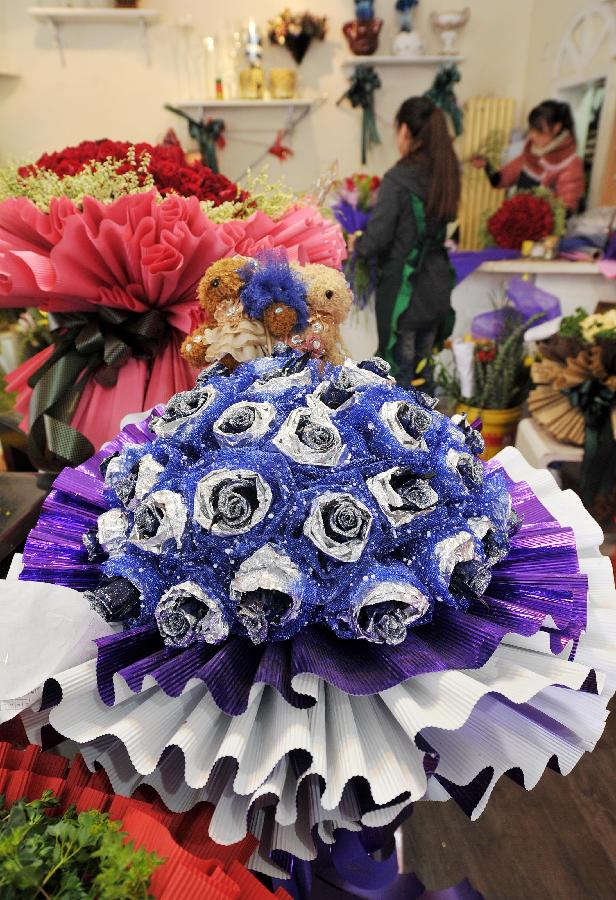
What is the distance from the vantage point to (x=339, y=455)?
1.46ft

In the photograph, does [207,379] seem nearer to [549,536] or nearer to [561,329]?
[549,536]

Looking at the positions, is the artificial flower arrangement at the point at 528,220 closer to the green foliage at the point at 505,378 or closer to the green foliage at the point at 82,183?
the green foliage at the point at 505,378

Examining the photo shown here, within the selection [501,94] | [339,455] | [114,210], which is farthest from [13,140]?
[339,455]

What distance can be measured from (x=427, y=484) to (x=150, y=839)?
0.97ft

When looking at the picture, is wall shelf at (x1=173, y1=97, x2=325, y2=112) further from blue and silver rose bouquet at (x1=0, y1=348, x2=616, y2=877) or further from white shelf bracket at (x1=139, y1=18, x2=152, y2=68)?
blue and silver rose bouquet at (x1=0, y1=348, x2=616, y2=877)

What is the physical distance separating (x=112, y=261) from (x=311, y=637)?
0.45m

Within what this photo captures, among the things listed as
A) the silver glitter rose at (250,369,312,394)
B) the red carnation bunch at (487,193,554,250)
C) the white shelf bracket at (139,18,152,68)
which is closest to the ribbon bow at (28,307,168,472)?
the silver glitter rose at (250,369,312,394)

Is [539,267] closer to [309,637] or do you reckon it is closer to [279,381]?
[279,381]

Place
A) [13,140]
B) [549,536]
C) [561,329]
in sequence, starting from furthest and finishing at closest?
[13,140]
[561,329]
[549,536]

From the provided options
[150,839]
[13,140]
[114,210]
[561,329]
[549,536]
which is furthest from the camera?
→ [13,140]

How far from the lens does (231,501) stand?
1.34 ft

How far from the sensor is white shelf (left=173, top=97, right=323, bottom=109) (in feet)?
11.9

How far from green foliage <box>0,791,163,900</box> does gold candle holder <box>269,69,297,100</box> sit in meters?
4.03

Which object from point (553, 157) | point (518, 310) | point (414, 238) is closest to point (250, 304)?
point (414, 238)
